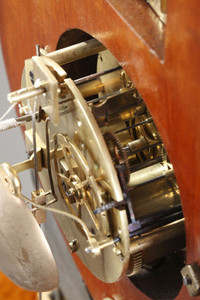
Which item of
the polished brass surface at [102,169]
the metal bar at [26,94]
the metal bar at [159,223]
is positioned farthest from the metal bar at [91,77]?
the metal bar at [159,223]

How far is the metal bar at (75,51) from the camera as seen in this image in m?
0.85

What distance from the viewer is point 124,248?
708mm

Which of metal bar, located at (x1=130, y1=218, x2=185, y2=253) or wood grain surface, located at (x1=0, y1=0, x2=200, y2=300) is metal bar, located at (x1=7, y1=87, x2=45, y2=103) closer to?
wood grain surface, located at (x1=0, y1=0, x2=200, y2=300)

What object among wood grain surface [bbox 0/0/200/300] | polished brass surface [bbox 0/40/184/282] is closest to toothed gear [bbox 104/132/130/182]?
polished brass surface [bbox 0/40/184/282]

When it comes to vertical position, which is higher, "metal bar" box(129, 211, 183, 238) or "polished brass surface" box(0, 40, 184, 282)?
"polished brass surface" box(0, 40, 184, 282)

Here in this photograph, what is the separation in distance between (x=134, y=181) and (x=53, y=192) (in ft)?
0.54

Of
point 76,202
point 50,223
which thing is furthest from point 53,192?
point 50,223

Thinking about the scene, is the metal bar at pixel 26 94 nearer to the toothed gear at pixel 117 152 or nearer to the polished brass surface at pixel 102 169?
the polished brass surface at pixel 102 169

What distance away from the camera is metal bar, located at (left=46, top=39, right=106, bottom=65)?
2.79ft

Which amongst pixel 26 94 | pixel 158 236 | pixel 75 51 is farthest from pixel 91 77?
pixel 158 236

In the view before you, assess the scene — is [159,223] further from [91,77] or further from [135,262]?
[91,77]

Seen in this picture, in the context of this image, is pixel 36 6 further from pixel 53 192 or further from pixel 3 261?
pixel 3 261

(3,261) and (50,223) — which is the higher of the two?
(3,261)

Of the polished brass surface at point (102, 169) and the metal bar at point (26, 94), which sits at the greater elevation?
the metal bar at point (26, 94)
